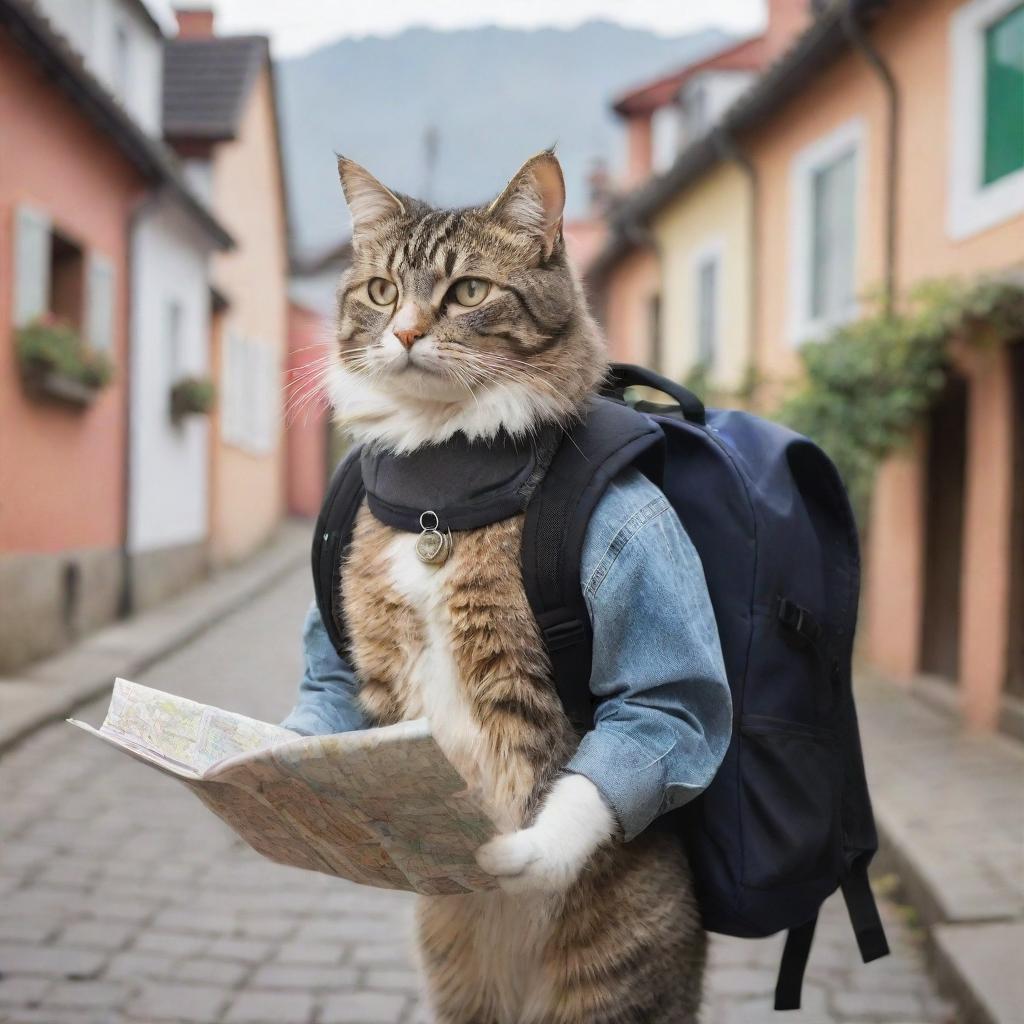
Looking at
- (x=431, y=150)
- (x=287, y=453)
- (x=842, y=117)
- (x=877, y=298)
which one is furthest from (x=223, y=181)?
(x=431, y=150)

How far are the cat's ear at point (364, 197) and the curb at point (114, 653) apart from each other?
523 cm

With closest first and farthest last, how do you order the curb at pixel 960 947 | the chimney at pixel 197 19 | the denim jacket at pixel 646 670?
the denim jacket at pixel 646 670 < the curb at pixel 960 947 < the chimney at pixel 197 19

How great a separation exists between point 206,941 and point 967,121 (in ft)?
21.4

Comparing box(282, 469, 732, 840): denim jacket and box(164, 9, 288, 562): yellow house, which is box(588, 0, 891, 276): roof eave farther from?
box(282, 469, 732, 840): denim jacket

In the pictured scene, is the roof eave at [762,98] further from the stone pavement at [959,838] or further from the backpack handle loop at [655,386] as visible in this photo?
the backpack handle loop at [655,386]

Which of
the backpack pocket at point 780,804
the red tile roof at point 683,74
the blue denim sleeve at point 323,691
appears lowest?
the backpack pocket at point 780,804

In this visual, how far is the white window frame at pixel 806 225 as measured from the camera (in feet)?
33.0

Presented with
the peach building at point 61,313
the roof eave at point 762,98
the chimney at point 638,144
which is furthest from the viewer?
the chimney at point 638,144

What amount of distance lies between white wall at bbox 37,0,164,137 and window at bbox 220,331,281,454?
13.5ft

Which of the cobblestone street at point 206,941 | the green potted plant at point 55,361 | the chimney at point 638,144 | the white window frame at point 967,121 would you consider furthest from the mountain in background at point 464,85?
the cobblestone street at point 206,941

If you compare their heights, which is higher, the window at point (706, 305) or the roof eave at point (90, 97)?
the roof eave at point (90, 97)

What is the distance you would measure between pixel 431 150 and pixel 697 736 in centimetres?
2920

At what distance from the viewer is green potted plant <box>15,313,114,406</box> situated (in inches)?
340

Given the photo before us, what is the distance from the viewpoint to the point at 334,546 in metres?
2.26
